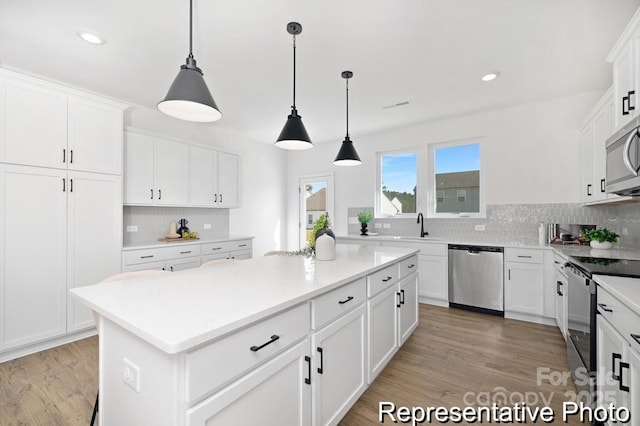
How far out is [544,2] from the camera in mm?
2021

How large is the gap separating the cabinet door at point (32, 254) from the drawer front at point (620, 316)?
14.1 ft

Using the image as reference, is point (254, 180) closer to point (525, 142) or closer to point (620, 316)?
point (525, 142)

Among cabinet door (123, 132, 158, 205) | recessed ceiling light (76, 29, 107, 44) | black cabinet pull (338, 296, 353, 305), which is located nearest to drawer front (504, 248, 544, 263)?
black cabinet pull (338, 296, 353, 305)

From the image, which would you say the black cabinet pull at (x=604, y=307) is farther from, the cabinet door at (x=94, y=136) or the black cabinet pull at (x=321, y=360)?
the cabinet door at (x=94, y=136)

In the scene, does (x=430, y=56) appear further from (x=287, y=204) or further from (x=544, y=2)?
(x=287, y=204)

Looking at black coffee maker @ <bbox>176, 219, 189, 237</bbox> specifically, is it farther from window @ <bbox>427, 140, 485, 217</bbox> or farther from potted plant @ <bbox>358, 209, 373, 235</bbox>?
window @ <bbox>427, 140, 485, 217</bbox>

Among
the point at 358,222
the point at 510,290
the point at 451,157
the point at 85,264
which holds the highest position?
the point at 451,157

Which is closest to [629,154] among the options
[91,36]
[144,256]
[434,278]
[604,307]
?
[604,307]

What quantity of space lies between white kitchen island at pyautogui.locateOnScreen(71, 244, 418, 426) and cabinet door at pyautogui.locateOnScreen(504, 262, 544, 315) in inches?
96.9

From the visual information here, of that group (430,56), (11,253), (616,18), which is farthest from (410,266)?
(11,253)

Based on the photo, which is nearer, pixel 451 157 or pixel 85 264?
pixel 85 264

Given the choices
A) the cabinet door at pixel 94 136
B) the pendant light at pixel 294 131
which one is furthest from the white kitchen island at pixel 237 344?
the cabinet door at pixel 94 136

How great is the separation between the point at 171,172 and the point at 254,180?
6.27 feet

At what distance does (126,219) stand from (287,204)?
328 centimetres
